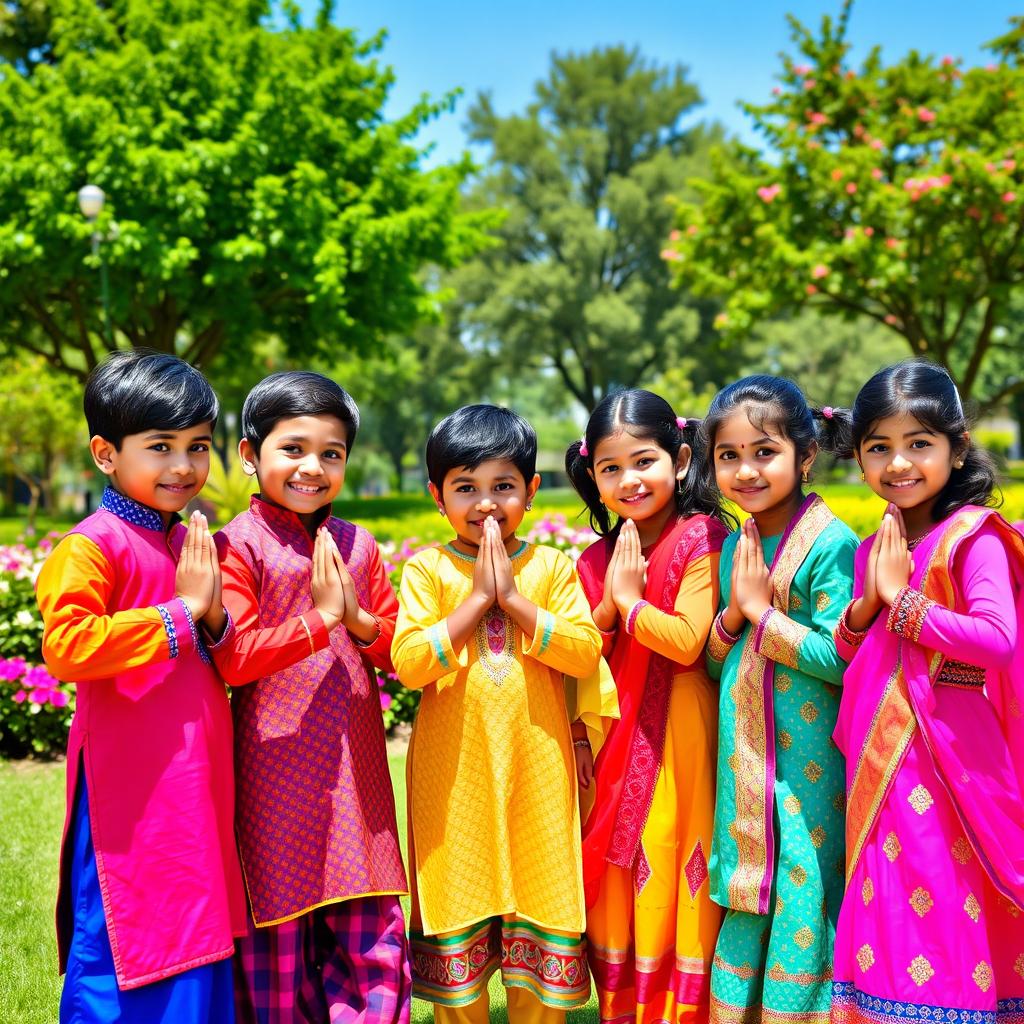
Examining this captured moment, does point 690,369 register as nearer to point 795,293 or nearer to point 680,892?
point 795,293

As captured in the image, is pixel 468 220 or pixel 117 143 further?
pixel 468 220

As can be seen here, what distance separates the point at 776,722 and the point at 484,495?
3.29ft

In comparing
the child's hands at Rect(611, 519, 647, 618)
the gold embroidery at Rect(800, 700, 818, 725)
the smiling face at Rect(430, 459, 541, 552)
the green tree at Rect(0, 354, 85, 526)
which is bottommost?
the gold embroidery at Rect(800, 700, 818, 725)

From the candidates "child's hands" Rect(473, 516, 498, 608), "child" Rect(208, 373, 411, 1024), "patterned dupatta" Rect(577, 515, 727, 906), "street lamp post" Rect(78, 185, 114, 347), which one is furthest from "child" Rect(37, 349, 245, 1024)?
"street lamp post" Rect(78, 185, 114, 347)

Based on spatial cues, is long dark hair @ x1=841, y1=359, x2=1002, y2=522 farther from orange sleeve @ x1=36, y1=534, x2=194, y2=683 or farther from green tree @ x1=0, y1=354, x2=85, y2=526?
green tree @ x1=0, y1=354, x2=85, y2=526

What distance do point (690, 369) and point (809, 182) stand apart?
49.1 feet

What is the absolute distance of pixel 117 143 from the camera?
41.6ft

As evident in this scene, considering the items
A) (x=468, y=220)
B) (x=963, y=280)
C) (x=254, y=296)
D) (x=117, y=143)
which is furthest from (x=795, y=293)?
(x=117, y=143)

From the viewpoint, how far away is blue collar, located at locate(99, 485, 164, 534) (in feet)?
8.43

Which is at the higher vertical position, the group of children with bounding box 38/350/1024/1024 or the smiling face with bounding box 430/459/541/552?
the smiling face with bounding box 430/459/541/552

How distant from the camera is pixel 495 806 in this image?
8.85 feet

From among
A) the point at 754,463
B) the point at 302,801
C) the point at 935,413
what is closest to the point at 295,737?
the point at 302,801

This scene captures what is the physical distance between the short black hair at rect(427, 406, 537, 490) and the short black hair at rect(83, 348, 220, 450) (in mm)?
636

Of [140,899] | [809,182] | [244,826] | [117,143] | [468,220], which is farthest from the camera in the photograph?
[468,220]
